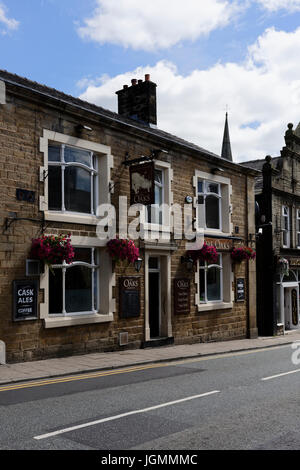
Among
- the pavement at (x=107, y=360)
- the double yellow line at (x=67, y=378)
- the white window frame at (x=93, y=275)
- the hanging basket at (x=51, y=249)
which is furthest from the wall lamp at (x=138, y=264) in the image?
the double yellow line at (x=67, y=378)

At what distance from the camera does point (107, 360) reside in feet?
39.8

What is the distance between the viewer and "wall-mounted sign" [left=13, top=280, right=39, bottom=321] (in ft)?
37.4

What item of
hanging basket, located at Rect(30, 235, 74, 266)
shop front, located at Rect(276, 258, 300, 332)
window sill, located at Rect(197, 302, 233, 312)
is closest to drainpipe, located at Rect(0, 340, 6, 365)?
hanging basket, located at Rect(30, 235, 74, 266)

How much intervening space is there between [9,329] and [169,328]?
612 centimetres

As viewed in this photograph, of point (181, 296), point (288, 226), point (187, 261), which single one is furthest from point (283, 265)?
point (181, 296)

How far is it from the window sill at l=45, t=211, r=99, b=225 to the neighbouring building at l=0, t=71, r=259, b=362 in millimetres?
32

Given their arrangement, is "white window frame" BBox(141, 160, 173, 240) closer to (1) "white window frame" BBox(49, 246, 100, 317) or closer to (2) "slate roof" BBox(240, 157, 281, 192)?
(1) "white window frame" BBox(49, 246, 100, 317)

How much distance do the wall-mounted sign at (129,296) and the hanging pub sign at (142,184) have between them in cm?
231

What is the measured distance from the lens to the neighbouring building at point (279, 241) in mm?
22953

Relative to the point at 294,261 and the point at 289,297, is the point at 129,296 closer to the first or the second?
the point at 294,261

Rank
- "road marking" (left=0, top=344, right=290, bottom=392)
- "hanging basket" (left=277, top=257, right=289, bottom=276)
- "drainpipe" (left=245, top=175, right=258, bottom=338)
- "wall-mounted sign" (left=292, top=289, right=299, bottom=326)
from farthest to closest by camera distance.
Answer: "wall-mounted sign" (left=292, top=289, right=299, bottom=326) → "hanging basket" (left=277, top=257, right=289, bottom=276) → "drainpipe" (left=245, top=175, right=258, bottom=338) → "road marking" (left=0, top=344, right=290, bottom=392)

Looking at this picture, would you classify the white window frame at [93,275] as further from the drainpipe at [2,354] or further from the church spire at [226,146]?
the church spire at [226,146]

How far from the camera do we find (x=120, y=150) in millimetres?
14578
